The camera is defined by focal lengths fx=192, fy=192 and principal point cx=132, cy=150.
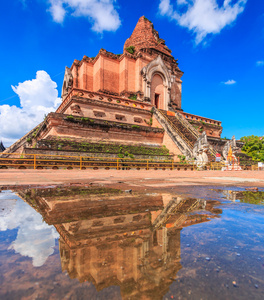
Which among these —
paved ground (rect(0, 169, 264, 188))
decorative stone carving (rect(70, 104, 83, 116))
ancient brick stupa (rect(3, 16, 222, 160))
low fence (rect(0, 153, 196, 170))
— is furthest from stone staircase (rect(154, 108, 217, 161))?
paved ground (rect(0, 169, 264, 188))

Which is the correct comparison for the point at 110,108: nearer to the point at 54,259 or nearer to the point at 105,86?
the point at 105,86

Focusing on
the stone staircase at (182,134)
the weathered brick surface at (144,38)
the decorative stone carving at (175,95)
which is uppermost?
the weathered brick surface at (144,38)

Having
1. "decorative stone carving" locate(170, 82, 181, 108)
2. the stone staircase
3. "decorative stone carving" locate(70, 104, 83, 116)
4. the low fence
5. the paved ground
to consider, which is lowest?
the paved ground

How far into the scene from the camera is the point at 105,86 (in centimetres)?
2223

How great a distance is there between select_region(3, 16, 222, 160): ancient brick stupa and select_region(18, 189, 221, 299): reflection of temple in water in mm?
9909

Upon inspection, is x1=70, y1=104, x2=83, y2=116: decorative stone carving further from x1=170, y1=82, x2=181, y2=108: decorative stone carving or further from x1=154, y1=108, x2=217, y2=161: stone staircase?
x1=170, y1=82, x2=181, y2=108: decorative stone carving

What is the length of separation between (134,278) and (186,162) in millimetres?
14124

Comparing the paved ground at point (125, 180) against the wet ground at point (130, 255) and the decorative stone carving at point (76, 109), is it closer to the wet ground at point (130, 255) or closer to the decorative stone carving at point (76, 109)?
the wet ground at point (130, 255)

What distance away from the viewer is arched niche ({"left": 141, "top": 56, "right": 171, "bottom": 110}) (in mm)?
22281

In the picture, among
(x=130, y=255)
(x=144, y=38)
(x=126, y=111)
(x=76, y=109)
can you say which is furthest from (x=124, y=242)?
(x=144, y=38)

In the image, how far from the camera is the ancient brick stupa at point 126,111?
45.9ft

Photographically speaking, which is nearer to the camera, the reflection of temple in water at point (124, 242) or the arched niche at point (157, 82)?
the reflection of temple in water at point (124, 242)

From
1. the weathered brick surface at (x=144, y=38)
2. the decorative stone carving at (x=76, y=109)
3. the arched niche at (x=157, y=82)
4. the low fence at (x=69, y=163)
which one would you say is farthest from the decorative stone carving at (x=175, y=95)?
the low fence at (x=69, y=163)

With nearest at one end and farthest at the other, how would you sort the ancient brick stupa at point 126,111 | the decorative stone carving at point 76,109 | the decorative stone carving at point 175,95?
the ancient brick stupa at point 126,111, the decorative stone carving at point 76,109, the decorative stone carving at point 175,95
